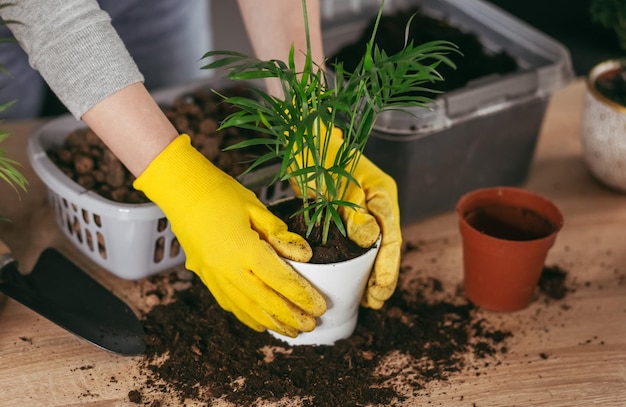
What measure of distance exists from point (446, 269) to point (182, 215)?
0.43 m

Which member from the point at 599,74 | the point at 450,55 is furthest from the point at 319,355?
the point at 599,74

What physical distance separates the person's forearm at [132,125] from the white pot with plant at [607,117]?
2.38 ft

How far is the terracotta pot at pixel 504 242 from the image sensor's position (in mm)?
1001

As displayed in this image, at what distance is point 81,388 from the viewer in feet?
3.02

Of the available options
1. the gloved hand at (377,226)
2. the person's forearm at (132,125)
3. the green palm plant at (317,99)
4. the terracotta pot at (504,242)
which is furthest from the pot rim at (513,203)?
the person's forearm at (132,125)

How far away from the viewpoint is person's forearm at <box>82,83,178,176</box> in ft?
3.11

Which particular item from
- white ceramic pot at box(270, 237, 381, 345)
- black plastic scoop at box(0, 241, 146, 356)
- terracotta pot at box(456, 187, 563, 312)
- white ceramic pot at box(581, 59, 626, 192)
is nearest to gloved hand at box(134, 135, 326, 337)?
white ceramic pot at box(270, 237, 381, 345)

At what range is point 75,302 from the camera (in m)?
1.01

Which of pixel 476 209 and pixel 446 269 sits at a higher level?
pixel 476 209

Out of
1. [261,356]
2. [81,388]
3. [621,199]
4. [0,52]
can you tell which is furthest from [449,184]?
[0,52]

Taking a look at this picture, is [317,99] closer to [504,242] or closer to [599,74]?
[504,242]

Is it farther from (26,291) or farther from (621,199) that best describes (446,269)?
(26,291)

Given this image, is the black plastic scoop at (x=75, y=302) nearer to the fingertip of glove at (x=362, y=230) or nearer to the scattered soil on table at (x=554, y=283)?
the fingertip of glove at (x=362, y=230)

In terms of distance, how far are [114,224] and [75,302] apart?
117mm
